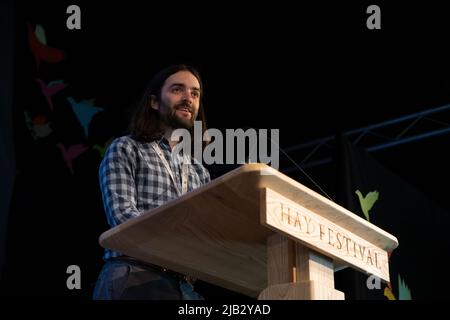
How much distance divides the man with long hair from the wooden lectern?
110mm

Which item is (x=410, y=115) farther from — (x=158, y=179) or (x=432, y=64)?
(x=158, y=179)

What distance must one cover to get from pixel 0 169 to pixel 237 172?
1712 millimetres

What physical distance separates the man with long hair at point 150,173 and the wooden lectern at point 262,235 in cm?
11

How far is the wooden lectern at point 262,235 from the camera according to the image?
1.19 meters

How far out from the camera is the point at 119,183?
1635 mm

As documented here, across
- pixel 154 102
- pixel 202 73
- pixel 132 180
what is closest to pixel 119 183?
pixel 132 180

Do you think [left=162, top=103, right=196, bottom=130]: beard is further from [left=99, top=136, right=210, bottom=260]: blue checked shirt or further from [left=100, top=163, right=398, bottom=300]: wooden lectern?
[left=100, top=163, right=398, bottom=300]: wooden lectern

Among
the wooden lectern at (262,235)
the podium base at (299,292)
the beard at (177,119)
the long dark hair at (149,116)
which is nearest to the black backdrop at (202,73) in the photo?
the long dark hair at (149,116)

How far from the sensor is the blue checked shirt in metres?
1.59

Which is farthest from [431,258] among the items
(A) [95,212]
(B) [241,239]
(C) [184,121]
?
(B) [241,239]

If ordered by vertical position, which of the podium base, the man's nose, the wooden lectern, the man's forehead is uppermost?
the man's forehead

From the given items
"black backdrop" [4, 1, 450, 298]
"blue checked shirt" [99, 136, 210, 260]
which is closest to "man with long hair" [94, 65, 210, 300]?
"blue checked shirt" [99, 136, 210, 260]

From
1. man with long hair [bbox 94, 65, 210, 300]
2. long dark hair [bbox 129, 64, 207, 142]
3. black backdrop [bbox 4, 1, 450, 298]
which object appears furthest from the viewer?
black backdrop [bbox 4, 1, 450, 298]

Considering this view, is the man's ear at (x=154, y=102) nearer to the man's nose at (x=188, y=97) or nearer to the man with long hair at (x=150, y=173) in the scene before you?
the man with long hair at (x=150, y=173)
